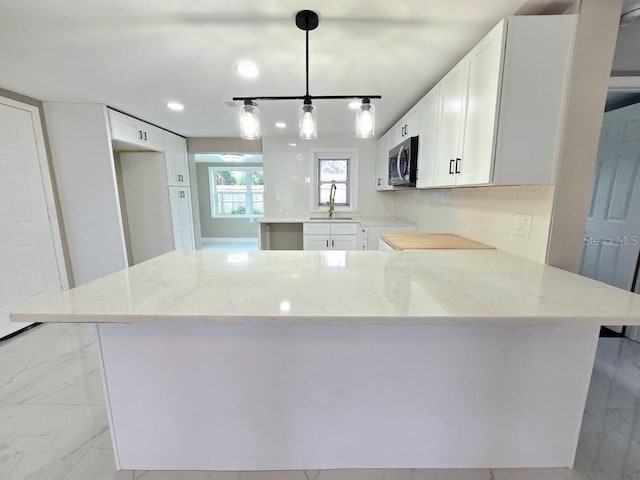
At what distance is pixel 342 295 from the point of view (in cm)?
106

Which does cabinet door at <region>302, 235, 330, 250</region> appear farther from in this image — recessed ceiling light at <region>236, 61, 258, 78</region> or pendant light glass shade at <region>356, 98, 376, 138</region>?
pendant light glass shade at <region>356, 98, 376, 138</region>

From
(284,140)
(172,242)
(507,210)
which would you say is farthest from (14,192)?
(507,210)

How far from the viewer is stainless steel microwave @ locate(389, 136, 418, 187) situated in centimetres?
255

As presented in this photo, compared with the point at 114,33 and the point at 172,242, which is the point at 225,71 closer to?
the point at 114,33

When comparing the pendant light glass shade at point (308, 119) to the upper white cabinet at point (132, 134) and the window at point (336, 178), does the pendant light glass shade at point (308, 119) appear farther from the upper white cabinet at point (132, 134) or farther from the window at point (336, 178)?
the window at point (336, 178)

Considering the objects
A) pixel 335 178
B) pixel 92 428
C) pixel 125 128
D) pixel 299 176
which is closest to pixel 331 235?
pixel 335 178

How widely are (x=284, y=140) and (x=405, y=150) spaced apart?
241 centimetres

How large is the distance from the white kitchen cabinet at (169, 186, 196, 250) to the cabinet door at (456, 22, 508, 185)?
4102 millimetres

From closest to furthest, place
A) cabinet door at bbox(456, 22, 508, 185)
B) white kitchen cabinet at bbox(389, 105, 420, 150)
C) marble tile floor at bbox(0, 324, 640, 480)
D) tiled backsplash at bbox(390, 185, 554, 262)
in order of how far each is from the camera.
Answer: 1. marble tile floor at bbox(0, 324, 640, 480)
2. cabinet door at bbox(456, 22, 508, 185)
3. tiled backsplash at bbox(390, 185, 554, 262)
4. white kitchen cabinet at bbox(389, 105, 420, 150)

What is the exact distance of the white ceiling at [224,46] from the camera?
1387 millimetres

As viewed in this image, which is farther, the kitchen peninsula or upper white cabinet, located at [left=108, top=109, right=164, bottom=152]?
upper white cabinet, located at [left=108, top=109, right=164, bottom=152]

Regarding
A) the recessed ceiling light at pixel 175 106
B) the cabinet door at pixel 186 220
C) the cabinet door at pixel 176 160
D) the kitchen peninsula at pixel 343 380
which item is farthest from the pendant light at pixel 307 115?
the cabinet door at pixel 186 220

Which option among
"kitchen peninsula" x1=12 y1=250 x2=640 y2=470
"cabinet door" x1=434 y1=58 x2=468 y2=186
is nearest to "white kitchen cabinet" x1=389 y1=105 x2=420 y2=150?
"cabinet door" x1=434 y1=58 x2=468 y2=186

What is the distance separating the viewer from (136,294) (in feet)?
3.51
